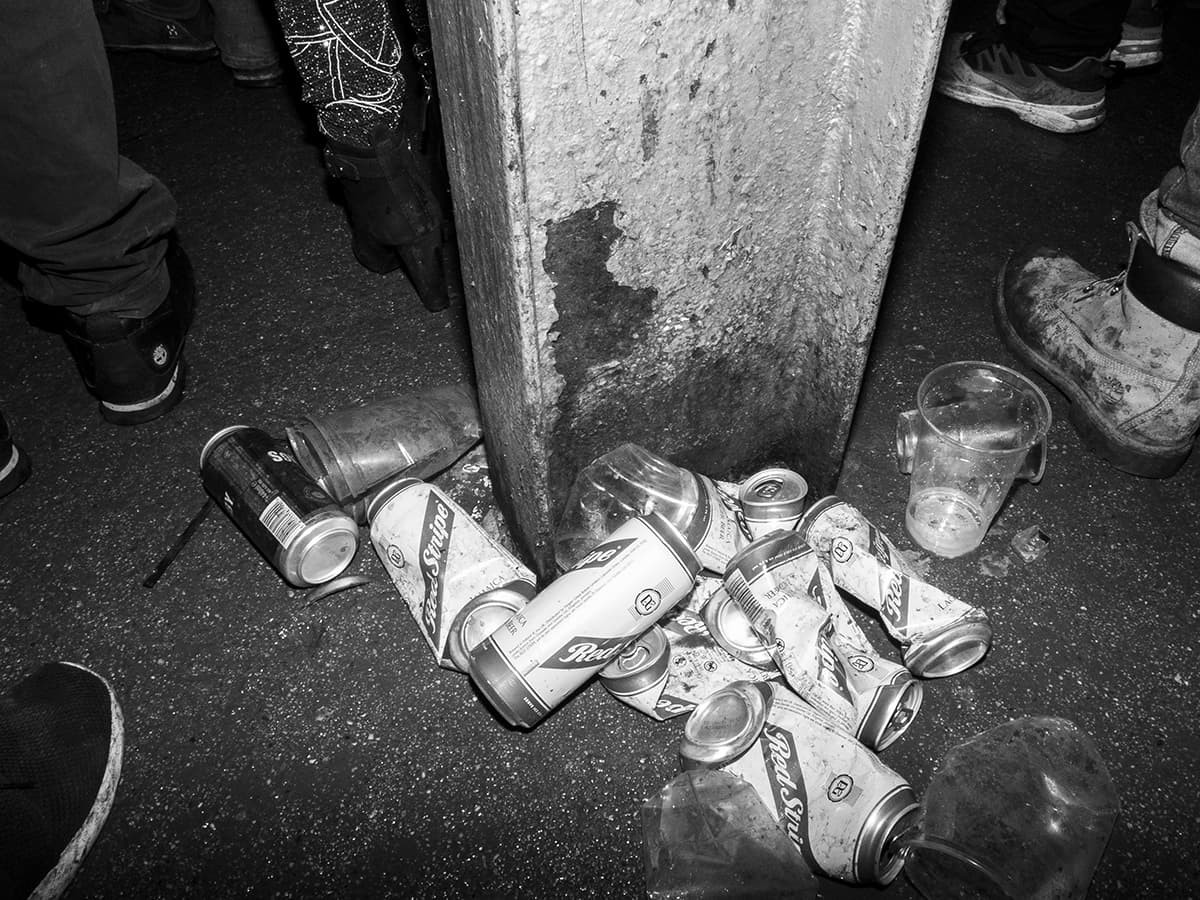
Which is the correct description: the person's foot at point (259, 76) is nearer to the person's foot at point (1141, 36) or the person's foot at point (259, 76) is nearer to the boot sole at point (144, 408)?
the boot sole at point (144, 408)

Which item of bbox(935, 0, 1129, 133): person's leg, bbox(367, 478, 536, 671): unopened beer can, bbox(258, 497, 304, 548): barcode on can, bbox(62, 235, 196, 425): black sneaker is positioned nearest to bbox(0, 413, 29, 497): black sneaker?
bbox(62, 235, 196, 425): black sneaker

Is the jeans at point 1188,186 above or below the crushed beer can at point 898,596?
above

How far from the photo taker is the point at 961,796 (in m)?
1.48

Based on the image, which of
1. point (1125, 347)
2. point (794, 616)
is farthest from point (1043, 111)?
point (794, 616)

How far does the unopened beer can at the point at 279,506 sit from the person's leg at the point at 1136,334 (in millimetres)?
1650

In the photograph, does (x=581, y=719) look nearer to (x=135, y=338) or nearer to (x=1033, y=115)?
(x=135, y=338)

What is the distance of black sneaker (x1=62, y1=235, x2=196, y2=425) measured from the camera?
6.67ft

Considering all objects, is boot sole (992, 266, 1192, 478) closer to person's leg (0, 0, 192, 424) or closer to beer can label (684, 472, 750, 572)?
beer can label (684, 472, 750, 572)

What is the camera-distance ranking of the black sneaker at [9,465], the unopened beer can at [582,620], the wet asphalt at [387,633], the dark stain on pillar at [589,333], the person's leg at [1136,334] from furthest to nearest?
1. the black sneaker at [9,465]
2. the person's leg at [1136,334]
3. the wet asphalt at [387,633]
4. the unopened beer can at [582,620]
5. the dark stain on pillar at [589,333]

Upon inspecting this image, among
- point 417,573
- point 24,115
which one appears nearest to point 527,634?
point 417,573

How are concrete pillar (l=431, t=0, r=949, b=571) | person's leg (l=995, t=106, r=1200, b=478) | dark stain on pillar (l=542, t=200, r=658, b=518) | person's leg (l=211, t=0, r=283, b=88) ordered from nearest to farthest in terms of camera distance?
concrete pillar (l=431, t=0, r=949, b=571), dark stain on pillar (l=542, t=200, r=658, b=518), person's leg (l=995, t=106, r=1200, b=478), person's leg (l=211, t=0, r=283, b=88)

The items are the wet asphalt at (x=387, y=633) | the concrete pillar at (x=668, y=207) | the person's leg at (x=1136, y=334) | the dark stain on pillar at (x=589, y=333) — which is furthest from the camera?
the person's leg at (x=1136, y=334)

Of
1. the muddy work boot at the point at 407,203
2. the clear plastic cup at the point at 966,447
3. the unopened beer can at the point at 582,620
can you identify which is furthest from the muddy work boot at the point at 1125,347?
the muddy work boot at the point at 407,203

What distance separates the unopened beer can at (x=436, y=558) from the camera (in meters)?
1.56
